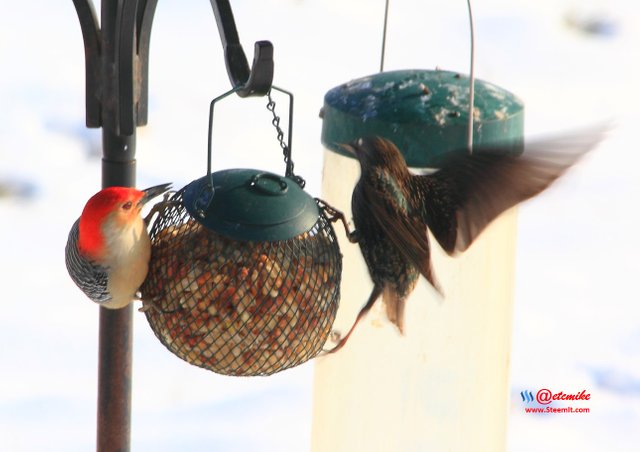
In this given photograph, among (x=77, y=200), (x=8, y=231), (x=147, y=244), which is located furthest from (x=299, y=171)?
(x=147, y=244)

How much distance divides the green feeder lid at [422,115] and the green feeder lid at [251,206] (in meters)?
0.41

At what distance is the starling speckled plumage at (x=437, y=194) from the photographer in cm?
274

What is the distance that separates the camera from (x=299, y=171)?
18.4ft

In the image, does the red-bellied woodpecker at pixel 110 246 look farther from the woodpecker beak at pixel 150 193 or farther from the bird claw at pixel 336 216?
the bird claw at pixel 336 216

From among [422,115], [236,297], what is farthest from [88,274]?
[422,115]

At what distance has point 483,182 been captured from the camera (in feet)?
9.16

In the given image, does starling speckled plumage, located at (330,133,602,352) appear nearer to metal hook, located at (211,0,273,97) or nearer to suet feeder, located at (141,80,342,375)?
suet feeder, located at (141,80,342,375)

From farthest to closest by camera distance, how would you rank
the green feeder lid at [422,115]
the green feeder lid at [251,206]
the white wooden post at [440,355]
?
the white wooden post at [440,355]
the green feeder lid at [422,115]
the green feeder lid at [251,206]

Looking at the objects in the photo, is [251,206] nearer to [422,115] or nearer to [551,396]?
[422,115]

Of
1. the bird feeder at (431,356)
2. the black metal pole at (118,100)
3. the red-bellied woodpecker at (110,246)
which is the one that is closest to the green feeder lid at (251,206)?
the red-bellied woodpecker at (110,246)

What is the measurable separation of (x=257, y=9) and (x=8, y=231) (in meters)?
2.09

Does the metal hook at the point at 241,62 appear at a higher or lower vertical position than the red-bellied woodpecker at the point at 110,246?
higher

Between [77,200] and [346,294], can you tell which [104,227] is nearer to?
[346,294]

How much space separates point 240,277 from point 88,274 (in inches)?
14.3
